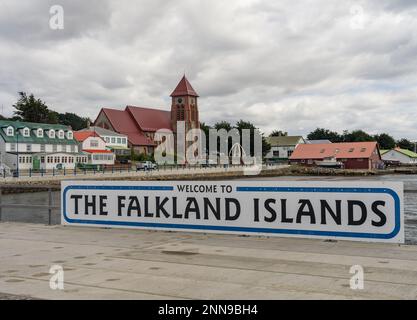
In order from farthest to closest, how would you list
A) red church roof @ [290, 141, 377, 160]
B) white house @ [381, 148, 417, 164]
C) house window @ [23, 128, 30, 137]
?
1. white house @ [381, 148, 417, 164]
2. red church roof @ [290, 141, 377, 160]
3. house window @ [23, 128, 30, 137]

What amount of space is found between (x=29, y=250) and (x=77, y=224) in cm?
346

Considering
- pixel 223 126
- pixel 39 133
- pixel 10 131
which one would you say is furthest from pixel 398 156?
pixel 10 131

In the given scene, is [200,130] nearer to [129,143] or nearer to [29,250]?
[129,143]

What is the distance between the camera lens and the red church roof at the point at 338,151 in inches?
4664

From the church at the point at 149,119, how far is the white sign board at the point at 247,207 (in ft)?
314

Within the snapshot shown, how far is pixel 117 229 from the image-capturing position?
495 inches

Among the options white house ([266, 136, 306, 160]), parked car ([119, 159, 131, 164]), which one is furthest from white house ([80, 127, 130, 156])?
white house ([266, 136, 306, 160])

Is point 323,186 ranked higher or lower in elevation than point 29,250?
higher

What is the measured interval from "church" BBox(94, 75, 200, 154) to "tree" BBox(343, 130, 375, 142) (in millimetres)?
71712

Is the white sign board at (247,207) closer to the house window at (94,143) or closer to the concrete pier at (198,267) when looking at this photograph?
the concrete pier at (198,267)

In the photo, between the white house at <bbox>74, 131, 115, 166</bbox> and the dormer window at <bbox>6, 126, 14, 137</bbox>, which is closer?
the dormer window at <bbox>6, 126, 14, 137</bbox>

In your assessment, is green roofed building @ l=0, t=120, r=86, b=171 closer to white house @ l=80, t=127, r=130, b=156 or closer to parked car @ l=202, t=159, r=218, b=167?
white house @ l=80, t=127, r=130, b=156

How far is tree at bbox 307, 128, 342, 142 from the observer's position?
188 metres

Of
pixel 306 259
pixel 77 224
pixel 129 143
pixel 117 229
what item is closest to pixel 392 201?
pixel 306 259
